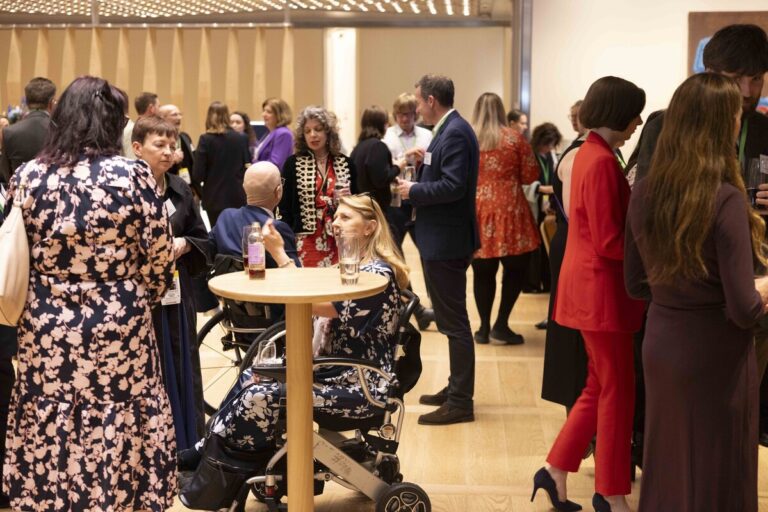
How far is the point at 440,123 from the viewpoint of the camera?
15.4 ft

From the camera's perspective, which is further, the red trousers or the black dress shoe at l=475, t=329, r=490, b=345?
the black dress shoe at l=475, t=329, r=490, b=345

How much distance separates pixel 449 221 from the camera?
460 centimetres

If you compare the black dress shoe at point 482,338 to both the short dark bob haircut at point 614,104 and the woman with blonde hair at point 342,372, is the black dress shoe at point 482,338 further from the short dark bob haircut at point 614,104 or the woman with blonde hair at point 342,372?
the short dark bob haircut at point 614,104

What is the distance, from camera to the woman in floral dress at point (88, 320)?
2.75m

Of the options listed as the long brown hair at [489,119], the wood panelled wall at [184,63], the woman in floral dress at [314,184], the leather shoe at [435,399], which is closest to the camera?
the leather shoe at [435,399]

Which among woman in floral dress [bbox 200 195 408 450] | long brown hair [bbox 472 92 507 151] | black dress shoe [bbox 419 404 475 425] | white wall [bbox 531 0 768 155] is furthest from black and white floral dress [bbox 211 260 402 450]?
white wall [bbox 531 0 768 155]

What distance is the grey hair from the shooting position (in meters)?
5.34

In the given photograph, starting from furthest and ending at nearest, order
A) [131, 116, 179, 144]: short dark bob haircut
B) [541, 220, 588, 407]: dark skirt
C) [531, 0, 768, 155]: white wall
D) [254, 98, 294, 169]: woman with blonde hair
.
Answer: [254, 98, 294, 169]: woman with blonde hair
[531, 0, 768, 155]: white wall
[541, 220, 588, 407]: dark skirt
[131, 116, 179, 144]: short dark bob haircut

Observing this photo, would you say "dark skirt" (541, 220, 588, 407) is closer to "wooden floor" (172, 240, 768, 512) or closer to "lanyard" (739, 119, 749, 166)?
"wooden floor" (172, 240, 768, 512)

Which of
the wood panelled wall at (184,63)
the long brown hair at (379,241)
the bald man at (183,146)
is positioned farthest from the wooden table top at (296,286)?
the wood panelled wall at (184,63)

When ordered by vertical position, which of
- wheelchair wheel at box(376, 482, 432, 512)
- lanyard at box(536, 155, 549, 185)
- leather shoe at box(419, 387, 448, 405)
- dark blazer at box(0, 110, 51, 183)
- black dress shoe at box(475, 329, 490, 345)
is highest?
dark blazer at box(0, 110, 51, 183)

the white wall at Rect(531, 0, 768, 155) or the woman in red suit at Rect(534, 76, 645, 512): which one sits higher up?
the white wall at Rect(531, 0, 768, 155)

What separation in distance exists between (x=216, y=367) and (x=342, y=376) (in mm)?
2500

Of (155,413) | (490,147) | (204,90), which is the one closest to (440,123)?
(490,147)
